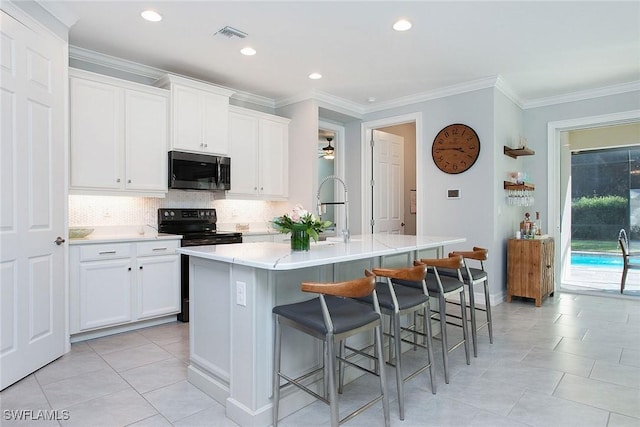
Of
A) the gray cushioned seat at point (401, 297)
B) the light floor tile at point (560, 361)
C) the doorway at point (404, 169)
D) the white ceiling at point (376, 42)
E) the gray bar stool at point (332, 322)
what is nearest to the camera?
the gray bar stool at point (332, 322)

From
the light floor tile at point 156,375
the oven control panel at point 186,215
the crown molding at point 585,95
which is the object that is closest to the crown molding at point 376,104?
the crown molding at point 585,95

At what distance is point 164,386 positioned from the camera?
2.49 m

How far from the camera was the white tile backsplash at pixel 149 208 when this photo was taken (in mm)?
3787

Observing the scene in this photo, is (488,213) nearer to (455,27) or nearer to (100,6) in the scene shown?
(455,27)

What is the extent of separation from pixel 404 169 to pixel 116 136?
4.72 metres

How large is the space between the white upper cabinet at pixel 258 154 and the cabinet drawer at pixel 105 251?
1.52m

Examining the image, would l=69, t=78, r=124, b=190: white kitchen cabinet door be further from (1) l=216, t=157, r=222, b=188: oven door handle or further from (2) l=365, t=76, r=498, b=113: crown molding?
(2) l=365, t=76, r=498, b=113: crown molding

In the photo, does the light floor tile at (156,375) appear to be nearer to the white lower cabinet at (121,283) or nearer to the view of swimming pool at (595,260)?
the white lower cabinet at (121,283)

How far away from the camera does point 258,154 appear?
5.05 meters

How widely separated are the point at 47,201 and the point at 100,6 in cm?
155

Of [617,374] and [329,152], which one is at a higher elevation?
[329,152]

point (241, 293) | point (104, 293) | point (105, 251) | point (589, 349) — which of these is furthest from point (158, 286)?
point (589, 349)

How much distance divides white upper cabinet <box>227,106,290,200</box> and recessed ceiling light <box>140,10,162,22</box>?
1.59 metres

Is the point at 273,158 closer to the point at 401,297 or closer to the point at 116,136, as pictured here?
the point at 116,136
